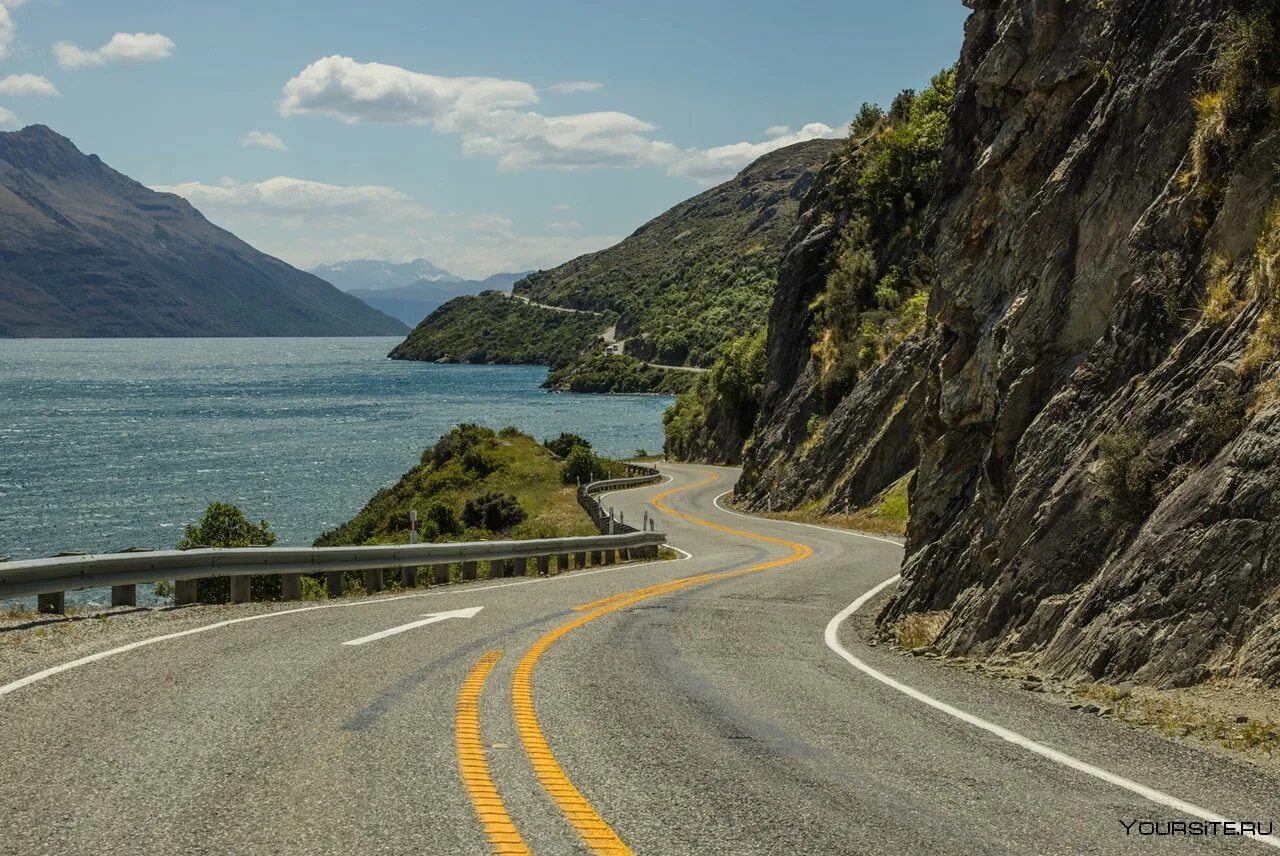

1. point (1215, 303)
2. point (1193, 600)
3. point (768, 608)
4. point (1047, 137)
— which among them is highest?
point (1047, 137)

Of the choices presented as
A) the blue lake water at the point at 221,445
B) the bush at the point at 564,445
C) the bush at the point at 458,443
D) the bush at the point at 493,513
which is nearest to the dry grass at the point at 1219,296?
the bush at the point at 493,513

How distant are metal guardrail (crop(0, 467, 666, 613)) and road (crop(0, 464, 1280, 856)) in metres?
2.34

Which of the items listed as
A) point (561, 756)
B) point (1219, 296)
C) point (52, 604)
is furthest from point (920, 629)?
point (52, 604)

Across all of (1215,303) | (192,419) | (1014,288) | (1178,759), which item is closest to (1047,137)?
(1014,288)

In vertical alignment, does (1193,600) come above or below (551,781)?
above

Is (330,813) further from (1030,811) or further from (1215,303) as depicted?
(1215,303)

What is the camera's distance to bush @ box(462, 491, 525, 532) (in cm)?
6159

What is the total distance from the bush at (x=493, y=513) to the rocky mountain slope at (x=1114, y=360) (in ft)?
144

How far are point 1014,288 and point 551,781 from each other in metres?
11.6

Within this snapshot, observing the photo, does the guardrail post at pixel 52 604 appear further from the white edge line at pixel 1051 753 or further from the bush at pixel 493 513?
the bush at pixel 493 513

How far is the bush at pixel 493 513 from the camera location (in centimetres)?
6159

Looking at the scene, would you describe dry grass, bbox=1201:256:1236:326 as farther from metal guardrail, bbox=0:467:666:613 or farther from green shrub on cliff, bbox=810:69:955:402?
green shrub on cliff, bbox=810:69:955:402

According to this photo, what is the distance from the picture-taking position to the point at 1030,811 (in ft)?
20.4

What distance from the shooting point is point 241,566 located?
15828mm
